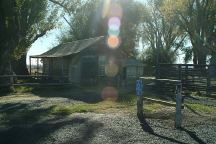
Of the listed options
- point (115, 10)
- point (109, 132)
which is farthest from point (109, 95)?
point (115, 10)

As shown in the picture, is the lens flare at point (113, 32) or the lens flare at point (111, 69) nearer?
the lens flare at point (111, 69)

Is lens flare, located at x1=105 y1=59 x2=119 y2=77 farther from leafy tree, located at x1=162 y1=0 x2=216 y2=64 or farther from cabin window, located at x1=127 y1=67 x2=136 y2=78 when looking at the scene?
leafy tree, located at x1=162 y1=0 x2=216 y2=64

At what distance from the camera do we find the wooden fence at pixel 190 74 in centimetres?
2617

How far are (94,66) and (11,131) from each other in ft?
80.8

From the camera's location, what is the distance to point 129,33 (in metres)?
60.9

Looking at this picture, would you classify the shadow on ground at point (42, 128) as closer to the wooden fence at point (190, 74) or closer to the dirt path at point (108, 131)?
the dirt path at point (108, 131)

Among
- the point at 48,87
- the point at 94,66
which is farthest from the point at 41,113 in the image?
the point at 94,66

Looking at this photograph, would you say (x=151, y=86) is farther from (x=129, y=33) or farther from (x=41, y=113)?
(x=129, y=33)

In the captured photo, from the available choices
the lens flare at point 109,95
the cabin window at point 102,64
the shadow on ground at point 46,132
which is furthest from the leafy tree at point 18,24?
the shadow on ground at point 46,132

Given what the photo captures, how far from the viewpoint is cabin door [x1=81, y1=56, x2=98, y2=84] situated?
1350 inches

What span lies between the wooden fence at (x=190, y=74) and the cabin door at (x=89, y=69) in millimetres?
8297

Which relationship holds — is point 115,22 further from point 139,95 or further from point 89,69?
point 139,95

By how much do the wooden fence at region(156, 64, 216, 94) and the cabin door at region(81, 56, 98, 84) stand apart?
8297mm

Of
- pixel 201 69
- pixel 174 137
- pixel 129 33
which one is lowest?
pixel 174 137
